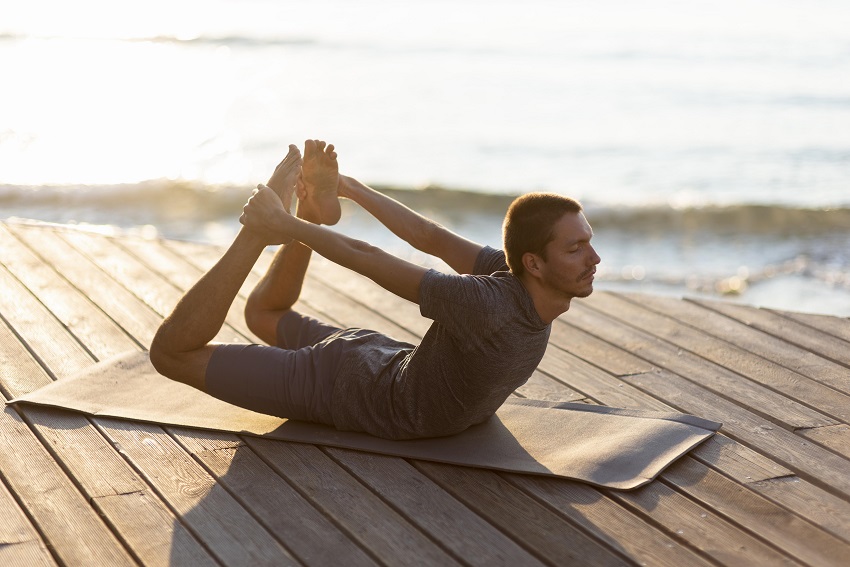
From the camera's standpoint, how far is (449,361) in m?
2.61

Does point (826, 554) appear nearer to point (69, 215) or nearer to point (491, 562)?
point (491, 562)

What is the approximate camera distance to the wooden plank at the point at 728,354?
10.5ft

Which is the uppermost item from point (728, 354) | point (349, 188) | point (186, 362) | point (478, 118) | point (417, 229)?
point (349, 188)

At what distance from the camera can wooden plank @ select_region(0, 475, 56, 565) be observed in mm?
2172

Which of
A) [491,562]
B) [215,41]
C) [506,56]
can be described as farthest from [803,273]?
[215,41]

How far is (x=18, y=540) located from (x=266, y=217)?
3.27 feet

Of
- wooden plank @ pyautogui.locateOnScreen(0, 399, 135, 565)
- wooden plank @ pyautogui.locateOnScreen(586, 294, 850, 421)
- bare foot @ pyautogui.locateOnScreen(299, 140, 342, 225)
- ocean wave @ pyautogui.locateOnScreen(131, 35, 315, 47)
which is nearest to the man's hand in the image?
bare foot @ pyautogui.locateOnScreen(299, 140, 342, 225)

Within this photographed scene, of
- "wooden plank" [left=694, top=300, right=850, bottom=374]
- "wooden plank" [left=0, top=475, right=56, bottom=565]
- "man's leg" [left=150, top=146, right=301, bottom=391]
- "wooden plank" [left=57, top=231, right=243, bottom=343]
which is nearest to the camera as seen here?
"wooden plank" [left=0, top=475, right=56, bottom=565]

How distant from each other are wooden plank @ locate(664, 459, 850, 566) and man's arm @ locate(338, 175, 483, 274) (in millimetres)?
844

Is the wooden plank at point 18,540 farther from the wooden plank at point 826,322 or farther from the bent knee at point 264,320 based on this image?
the wooden plank at point 826,322

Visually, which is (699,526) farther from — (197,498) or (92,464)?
(92,464)

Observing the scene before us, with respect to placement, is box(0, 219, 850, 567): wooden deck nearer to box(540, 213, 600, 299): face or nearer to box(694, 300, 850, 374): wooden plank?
box(694, 300, 850, 374): wooden plank

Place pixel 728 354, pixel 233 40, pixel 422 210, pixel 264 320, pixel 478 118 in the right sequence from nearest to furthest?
pixel 264 320 → pixel 728 354 → pixel 422 210 → pixel 478 118 → pixel 233 40

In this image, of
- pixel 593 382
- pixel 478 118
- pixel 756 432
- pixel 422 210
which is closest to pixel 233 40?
pixel 478 118
